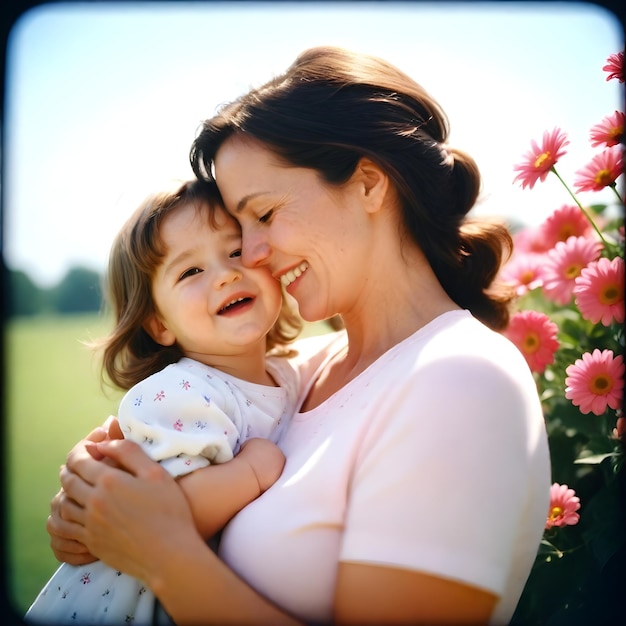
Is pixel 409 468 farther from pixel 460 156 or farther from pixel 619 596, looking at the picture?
pixel 460 156

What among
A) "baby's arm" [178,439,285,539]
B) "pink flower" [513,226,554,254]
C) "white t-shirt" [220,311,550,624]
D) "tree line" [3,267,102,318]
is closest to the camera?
"white t-shirt" [220,311,550,624]

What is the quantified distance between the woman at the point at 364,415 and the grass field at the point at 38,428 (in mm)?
391

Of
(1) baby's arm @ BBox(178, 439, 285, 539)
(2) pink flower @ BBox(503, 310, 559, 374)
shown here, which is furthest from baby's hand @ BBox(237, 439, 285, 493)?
(2) pink flower @ BBox(503, 310, 559, 374)

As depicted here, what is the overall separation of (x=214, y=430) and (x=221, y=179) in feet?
2.69

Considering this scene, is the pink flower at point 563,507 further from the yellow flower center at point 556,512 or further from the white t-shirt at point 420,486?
the white t-shirt at point 420,486

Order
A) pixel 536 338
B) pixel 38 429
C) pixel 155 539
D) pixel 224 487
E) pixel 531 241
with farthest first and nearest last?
pixel 38 429 → pixel 531 241 → pixel 536 338 → pixel 224 487 → pixel 155 539

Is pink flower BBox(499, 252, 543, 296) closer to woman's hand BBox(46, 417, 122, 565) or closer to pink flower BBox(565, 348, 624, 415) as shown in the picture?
pink flower BBox(565, 348, 624, 415)

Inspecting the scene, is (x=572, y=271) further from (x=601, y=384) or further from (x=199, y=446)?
(x=199, y=446)

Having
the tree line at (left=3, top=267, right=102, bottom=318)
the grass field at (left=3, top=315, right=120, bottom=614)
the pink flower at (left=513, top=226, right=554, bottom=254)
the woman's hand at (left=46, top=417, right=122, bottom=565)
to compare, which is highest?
the pink flower at (left=513, top=226, right=554, bottom=254)

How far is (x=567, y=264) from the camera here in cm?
234

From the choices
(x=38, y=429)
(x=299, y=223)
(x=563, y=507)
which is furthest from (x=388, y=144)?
(x=38, y=429)

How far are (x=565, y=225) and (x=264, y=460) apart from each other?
1.58m

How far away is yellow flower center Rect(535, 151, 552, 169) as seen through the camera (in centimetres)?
223

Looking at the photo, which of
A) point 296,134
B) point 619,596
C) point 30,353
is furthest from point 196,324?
point 30,353
